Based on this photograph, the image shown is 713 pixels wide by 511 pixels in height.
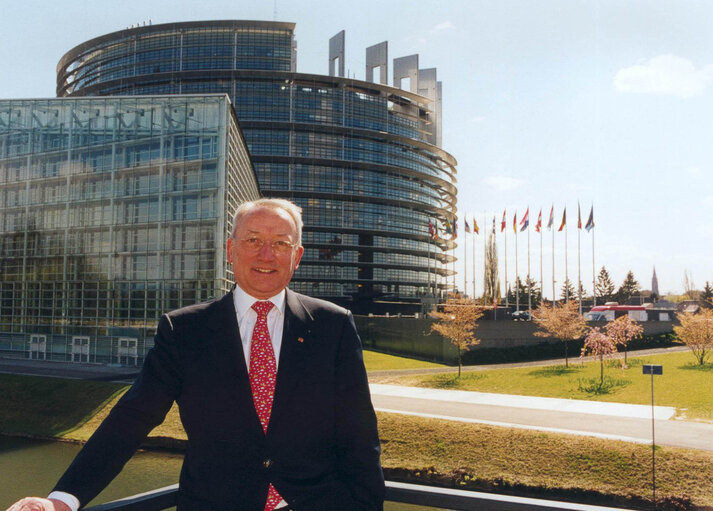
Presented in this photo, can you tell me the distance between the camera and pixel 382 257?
82.4 meters

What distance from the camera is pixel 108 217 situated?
114ft

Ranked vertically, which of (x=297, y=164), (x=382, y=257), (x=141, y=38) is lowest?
(x=382, y=257)

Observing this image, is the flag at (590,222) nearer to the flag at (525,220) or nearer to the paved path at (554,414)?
the flag at (525,220)

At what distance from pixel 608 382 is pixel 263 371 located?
94.1 ft

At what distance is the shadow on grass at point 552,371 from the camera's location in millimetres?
30516

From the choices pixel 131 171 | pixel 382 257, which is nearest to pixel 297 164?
pixel 382 257

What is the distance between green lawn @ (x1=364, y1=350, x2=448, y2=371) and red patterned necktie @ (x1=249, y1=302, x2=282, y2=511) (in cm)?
3487

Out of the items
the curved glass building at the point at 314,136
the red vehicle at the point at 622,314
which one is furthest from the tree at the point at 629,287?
the red vehicle at the point at 622,314

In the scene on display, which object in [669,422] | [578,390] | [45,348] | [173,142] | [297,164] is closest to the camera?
[669,422]

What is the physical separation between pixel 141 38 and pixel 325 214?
36.3 meters

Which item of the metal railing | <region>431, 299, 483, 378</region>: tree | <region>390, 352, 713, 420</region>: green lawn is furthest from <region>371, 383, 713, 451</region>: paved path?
the metal railing

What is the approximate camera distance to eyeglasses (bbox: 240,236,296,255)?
9.57ft

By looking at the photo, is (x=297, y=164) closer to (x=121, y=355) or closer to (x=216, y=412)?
(x=121, y=355)

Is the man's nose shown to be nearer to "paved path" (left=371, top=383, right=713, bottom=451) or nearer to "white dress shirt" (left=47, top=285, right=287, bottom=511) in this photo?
"white dress shirt" (left=47, top=285, right=287, bottom=511)
